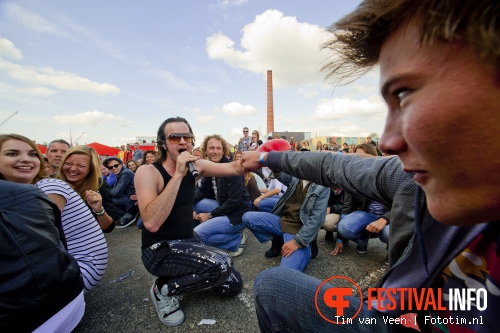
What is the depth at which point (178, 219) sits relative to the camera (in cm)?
250

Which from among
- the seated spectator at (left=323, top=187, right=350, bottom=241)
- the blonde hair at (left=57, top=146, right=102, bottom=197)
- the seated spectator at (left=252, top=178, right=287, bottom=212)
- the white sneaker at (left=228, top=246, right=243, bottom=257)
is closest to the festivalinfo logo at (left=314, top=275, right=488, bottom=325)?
the white sneaker at (left=228, top=246, right=243, bottom=257)

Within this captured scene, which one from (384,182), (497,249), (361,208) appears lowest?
(361,208)

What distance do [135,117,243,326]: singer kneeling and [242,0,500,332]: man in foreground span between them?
4.74ft

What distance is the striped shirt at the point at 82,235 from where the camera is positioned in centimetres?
222

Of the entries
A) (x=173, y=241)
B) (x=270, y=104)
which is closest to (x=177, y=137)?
(x=173, y=241)

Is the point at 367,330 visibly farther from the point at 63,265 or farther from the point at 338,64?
the point at 63,265

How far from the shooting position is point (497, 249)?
2.44ft

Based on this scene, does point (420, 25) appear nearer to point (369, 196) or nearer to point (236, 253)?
point (369, 196)

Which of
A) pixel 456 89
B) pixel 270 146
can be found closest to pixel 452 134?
pixel 456 89

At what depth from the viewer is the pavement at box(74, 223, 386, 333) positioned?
2.18 meters

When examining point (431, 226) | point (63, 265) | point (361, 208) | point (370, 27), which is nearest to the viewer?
point (370, 27)

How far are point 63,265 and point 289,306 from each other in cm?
160

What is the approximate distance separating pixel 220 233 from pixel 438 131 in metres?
3.61

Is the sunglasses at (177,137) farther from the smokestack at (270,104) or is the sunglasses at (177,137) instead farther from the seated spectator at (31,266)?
the smokestack at (270,104)
